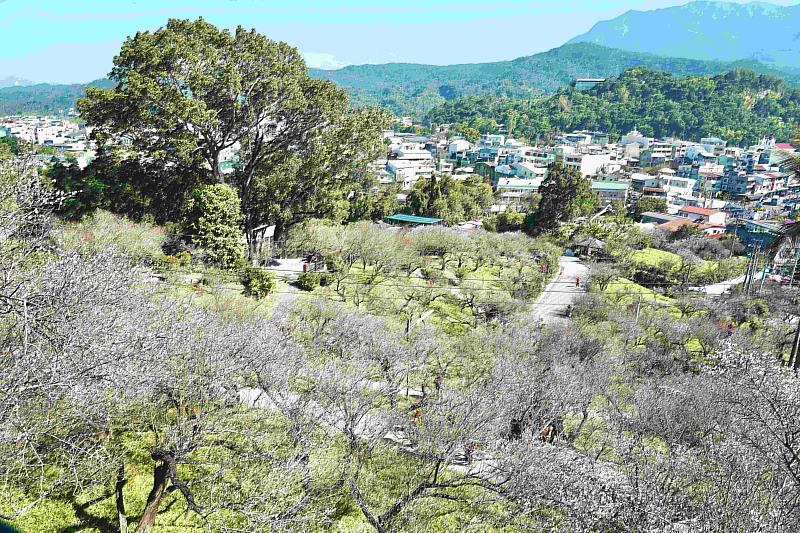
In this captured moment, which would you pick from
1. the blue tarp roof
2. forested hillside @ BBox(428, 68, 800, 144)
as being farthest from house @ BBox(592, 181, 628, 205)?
forested hillside @ BBox(428, 68, 800, 144)

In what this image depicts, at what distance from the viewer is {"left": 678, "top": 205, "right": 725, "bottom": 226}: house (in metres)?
48.2

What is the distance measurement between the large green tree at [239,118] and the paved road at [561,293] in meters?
9.53

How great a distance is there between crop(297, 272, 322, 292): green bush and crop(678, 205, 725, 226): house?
3796 cm

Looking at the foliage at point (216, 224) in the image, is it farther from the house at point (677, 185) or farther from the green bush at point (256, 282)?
the house at point (677, 185)

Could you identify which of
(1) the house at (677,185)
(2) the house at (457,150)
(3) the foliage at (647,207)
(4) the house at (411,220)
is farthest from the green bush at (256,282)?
(2) the house at (457,150)

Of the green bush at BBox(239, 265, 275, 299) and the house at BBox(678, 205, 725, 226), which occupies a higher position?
the green bush at BBox(239, 265, 275, 299)

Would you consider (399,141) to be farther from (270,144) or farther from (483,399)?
(483,399)

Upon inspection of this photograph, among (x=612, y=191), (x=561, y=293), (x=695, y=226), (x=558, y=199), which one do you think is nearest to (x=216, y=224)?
(x=561, y=293)

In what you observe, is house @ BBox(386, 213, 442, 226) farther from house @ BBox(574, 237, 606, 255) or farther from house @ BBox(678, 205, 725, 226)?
house @ BBox(678, 205, 725, 226)

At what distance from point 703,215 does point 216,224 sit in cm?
4361

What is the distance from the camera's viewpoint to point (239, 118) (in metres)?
19.7

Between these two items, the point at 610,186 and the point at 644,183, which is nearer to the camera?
the point at 610,186

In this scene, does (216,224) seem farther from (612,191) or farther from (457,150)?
(457,150)

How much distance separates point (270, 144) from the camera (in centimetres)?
2111
